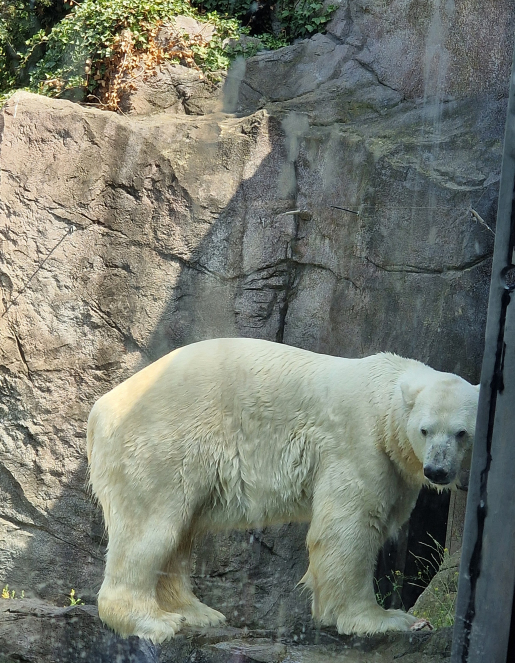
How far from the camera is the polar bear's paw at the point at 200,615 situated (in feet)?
12.3

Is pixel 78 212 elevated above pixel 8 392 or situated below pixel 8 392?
above

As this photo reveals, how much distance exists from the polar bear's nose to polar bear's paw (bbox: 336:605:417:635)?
627 millimetres

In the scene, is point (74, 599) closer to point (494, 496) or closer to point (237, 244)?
point (237, 244)

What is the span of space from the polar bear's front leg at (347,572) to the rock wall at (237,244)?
2.22 feet

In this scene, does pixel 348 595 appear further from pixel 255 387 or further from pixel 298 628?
pixel 255 387

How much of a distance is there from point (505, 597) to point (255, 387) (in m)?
1.41

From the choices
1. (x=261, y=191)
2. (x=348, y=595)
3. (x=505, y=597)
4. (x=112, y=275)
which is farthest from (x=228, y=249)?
(x=505, y=597)

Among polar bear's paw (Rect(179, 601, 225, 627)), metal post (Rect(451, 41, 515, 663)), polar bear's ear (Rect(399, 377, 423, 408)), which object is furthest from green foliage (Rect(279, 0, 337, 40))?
polar bear's paw (Rect(179, 601, 225, 627))

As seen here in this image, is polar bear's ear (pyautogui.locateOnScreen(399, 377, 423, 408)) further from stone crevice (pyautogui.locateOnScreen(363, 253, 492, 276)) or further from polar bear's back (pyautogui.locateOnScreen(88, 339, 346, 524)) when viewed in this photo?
stone crevice (pyautogui.locateOnScreen(363, 253, 492, 276))

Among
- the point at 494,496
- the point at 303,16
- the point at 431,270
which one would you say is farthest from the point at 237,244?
the point at 494,496

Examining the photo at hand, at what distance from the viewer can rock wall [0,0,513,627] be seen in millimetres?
4375

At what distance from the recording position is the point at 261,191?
14.9 ft

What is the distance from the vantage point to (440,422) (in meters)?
3.44

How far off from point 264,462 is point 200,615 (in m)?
0.72
